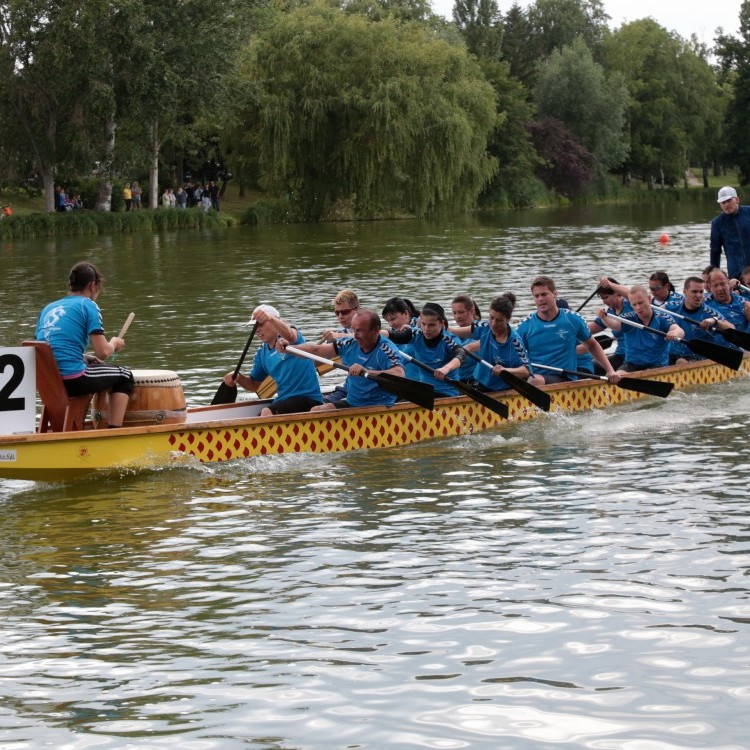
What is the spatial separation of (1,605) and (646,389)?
8297 millimetres

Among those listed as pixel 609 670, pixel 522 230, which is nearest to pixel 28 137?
pixel 522 230

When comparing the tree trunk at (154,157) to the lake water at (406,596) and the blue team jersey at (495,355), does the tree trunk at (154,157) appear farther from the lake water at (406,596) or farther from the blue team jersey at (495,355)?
the blue team jersey at (495,355)

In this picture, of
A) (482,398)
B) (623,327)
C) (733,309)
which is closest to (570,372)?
(482,398)

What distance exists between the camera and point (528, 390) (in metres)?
13.7

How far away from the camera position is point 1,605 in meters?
8.50

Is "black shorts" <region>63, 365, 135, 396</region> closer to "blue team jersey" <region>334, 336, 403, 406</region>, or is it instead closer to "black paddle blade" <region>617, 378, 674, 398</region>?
"blue team jersey" <region>334, 336, 403, 406</region>

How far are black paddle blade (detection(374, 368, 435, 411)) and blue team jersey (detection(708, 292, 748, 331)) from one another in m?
5.50

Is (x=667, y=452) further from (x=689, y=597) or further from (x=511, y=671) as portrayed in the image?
(x=511, y=671)

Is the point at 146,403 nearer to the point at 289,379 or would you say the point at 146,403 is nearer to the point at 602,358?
the point at 289,379

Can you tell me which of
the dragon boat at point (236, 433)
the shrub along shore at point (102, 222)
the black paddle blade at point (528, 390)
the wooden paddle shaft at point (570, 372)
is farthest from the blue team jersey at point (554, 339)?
the shrub along shore at point (102, 222)

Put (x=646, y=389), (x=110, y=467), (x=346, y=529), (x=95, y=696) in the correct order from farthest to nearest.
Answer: (x=646, y=389) < (x=110, y=467) < (x=346, y=529) < (x=95, y=696)

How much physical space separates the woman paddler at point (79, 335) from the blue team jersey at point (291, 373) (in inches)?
75.2

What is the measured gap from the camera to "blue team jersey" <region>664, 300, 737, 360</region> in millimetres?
16578

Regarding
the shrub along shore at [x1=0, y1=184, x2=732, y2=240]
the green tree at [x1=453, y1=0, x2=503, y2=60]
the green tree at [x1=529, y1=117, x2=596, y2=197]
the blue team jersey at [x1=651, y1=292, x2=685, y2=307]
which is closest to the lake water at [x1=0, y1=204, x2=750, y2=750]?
the blue team jersey at [x1=651, y1=292, x2=685, y2=307]
